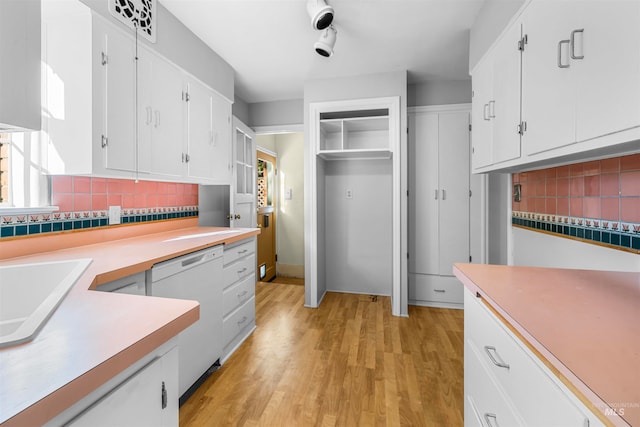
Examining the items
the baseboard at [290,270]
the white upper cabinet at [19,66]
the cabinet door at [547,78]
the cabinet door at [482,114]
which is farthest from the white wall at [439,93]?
the white upper cabinet at [19,66]

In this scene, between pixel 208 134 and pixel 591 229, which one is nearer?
pixel 591 229

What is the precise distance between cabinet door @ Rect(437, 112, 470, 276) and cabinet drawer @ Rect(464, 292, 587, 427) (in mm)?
2153

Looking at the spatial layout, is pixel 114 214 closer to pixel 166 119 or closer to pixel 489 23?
pixel 166 119

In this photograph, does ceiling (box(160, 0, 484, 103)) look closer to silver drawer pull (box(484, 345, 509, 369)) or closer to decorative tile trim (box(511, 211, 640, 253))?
decorative tile trim (box(511, 211, 640, 253))

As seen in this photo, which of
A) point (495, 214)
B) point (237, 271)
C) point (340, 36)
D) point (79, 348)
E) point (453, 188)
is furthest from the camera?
point (453, 188)

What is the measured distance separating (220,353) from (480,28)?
9.52ft

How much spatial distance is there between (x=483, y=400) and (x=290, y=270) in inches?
155

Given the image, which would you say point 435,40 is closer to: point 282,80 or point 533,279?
point 282,80

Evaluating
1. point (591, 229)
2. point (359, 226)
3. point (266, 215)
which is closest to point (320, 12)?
point (591, 229)

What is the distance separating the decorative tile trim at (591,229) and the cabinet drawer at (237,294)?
82.2 inches

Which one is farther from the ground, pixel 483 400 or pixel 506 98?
pixel 506 98

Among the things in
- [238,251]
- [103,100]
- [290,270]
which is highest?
[103,100]

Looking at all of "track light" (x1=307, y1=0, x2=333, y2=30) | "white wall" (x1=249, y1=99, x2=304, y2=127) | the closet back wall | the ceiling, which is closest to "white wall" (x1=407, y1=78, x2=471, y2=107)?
the ceiling

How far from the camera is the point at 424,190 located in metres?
3.14
